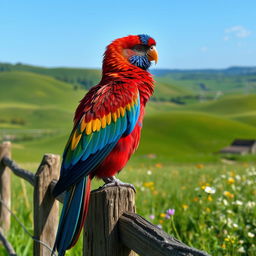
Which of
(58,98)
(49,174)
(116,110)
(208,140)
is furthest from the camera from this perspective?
(58,98)

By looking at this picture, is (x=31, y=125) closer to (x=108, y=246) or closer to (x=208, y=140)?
(x=208, y=140)

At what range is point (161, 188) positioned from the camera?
25.8ft

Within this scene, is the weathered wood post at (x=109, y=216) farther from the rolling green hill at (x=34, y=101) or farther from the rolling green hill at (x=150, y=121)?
the rolling green hill at (x=34, y=101)

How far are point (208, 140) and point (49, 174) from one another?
153 feet

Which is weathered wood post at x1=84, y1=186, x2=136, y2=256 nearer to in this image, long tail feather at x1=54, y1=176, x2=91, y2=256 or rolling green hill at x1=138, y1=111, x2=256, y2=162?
long tail feather at x1=54, y1=176, x2=91, y2=256

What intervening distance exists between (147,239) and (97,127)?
0.83 meters

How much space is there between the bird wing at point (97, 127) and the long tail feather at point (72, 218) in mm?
84

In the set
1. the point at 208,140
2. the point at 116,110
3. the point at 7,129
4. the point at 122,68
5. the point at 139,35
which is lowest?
the point at 7,129

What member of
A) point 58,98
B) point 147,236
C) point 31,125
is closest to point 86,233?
point 147,236

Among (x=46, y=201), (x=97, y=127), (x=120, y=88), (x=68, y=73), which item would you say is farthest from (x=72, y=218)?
(x=68, y=73)

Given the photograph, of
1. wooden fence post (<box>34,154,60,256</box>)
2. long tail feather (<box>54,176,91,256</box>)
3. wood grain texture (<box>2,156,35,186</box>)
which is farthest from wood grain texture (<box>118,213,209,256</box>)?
wood grain texture (<box>2,156,35,186</box>)

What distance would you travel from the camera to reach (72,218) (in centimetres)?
208

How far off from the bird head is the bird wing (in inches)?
7.5

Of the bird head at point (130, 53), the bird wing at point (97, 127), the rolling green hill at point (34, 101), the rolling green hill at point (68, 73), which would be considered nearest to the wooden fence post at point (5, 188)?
the bird head at point (130, 53)
